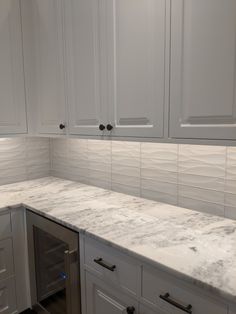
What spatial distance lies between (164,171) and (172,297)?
79 centimetres

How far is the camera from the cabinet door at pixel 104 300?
1.13 m

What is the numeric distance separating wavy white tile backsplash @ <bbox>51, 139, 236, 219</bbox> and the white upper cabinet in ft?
1.27

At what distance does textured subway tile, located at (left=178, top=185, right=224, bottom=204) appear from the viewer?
1403 mm

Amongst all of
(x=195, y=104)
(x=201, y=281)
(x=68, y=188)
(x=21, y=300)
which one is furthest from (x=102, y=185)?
(x=201, y=281)

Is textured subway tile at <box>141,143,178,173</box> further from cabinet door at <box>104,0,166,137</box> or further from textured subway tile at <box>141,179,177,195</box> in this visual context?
cabinet door at <box>104,0,166,137</box>

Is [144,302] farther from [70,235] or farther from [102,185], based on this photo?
[102,185]

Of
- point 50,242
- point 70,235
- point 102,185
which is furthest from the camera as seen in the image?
point 102,185

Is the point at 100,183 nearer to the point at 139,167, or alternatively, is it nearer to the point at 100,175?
the point at 100,175

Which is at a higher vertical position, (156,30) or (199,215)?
(156,30)

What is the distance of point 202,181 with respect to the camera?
4.78ft

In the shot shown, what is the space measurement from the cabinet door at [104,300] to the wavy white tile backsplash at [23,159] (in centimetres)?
125

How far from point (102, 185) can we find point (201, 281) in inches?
49.0

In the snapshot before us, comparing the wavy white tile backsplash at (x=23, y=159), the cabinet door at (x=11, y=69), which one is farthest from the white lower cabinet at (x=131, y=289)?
the wavy white tile backsplash at (x=23, y=159)

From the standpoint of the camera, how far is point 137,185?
1.79m
